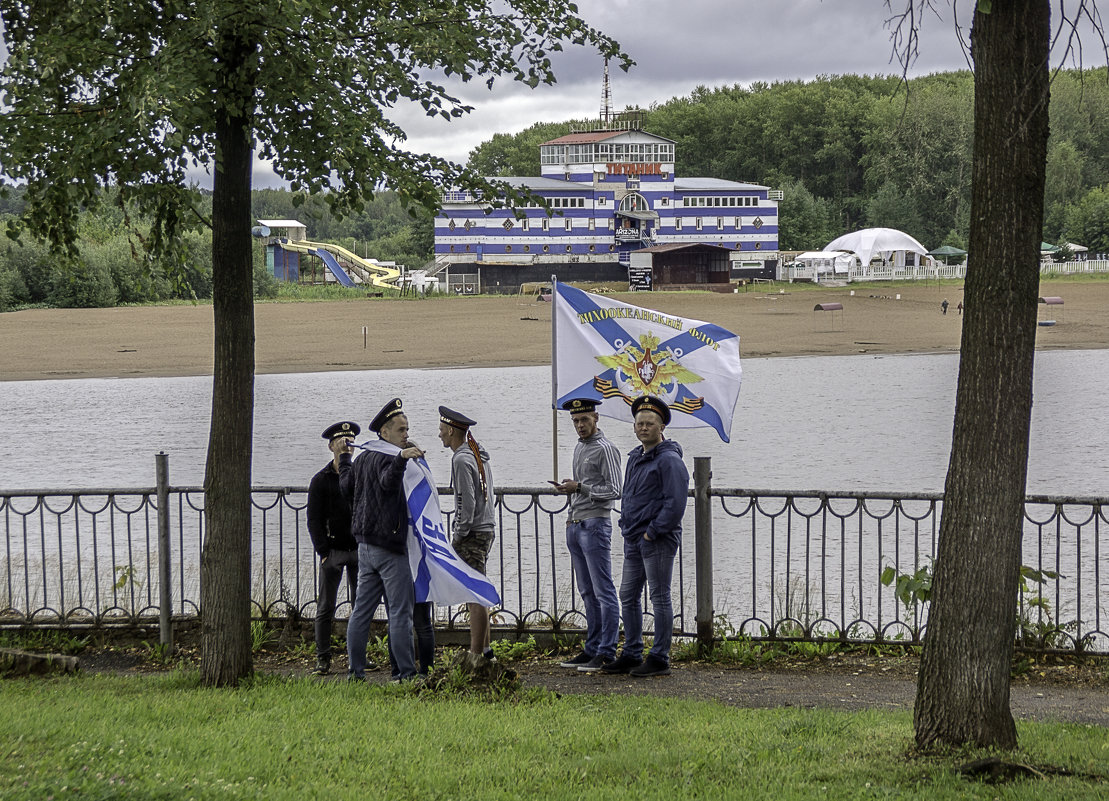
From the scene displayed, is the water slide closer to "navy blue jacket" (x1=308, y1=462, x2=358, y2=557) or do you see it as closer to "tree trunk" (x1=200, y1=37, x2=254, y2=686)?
"navy blue jacket" (x1=308, y1=462, x2=358, y2=557)

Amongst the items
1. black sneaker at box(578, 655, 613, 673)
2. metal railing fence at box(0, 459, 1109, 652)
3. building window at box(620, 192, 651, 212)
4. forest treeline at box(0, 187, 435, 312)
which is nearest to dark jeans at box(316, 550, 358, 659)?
metal railing fence at box(0, 459, 1109, 652)

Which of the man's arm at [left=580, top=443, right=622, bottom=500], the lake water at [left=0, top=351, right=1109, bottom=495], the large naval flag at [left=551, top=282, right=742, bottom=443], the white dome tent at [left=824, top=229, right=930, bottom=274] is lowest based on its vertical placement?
the lake water at [left=0, top=351, right=1109, bottom=495]

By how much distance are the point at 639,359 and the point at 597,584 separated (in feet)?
6.73

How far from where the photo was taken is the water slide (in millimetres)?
94125

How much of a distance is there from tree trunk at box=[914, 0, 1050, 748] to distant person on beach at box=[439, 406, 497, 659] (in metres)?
3.32

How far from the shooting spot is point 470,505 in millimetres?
8438

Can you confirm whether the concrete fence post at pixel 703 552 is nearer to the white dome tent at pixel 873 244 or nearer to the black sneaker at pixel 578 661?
the black sneaker at pixel 578 661

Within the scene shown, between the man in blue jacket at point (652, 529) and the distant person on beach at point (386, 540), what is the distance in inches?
61.4

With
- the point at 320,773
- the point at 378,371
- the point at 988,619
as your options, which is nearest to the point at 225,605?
the point at 320,773

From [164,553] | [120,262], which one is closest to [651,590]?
[164,553]

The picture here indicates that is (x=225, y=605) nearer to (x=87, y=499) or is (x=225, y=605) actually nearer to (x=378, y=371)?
(x=87, y=499)

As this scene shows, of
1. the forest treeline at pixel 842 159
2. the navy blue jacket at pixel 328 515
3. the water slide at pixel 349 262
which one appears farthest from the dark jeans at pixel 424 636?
the water slide at pixel 349 262

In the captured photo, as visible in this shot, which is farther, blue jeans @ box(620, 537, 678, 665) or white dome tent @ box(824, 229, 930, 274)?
white dome tent @ box(824, 229, 930, 274)

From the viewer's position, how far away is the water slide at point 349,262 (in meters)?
94.1
